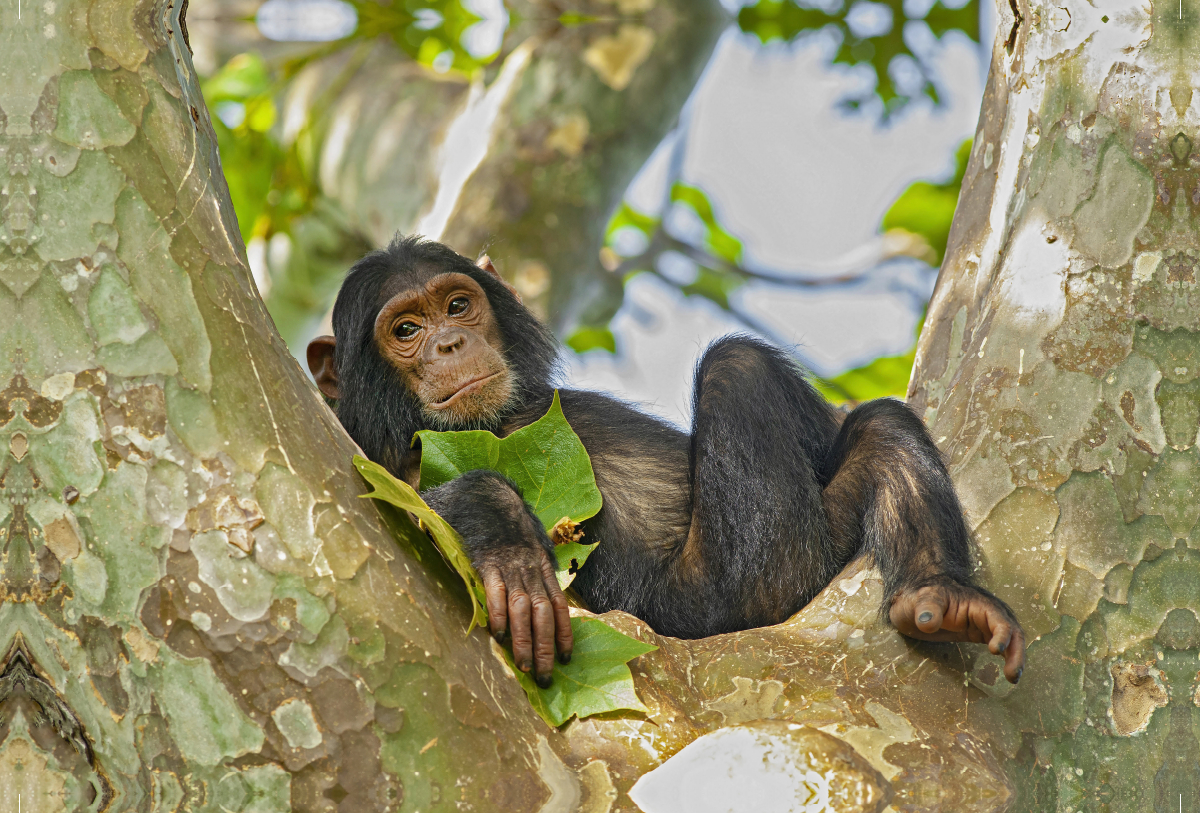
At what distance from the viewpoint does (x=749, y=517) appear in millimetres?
3047

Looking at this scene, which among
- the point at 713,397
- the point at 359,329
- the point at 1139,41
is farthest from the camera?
the point at 359,329

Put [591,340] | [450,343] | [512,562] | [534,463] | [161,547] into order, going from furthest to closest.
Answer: [591,340] < [450,343] < [534,463] < [512,562] < [161,547]

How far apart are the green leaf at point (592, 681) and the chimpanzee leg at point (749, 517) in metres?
0.92

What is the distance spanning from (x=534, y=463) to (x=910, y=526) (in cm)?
97

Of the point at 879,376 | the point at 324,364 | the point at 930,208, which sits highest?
the point at 930,208

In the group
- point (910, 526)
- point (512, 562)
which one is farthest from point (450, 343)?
point (910, 526)

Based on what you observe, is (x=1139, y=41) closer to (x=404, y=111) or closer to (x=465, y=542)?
(x=465, y=542)

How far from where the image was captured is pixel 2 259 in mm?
1893

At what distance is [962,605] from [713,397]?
3.54 feet

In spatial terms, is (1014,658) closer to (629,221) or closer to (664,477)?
(664,477)

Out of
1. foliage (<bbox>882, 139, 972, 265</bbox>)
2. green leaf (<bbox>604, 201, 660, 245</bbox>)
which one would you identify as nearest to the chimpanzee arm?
foliage (<bbox>882, 139, 972, 265</bbox>)

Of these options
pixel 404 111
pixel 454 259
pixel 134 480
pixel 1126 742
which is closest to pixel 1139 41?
pixel 1126 742

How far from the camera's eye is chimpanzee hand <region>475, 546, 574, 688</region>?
2.16 metres

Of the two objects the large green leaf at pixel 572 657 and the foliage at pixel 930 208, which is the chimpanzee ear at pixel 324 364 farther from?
the foliage at pixel 930 208
